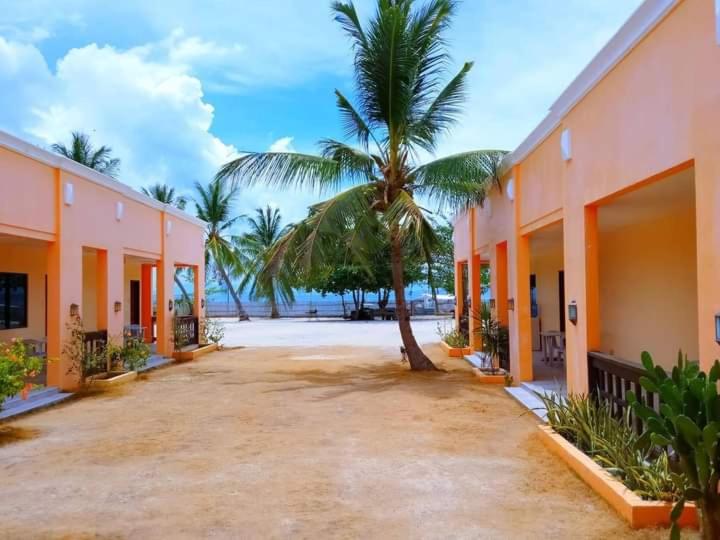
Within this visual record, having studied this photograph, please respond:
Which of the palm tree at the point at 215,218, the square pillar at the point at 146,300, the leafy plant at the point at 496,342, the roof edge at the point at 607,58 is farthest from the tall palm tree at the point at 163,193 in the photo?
the roof edge at the point at 607,58

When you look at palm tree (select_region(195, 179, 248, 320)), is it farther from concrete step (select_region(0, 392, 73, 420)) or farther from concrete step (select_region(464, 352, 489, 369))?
concrete step (select_region(0, 392, 73, 420))

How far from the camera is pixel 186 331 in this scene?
16.2 meters

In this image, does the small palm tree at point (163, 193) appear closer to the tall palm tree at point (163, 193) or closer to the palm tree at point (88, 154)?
the tall palm tree at point (163, 193)

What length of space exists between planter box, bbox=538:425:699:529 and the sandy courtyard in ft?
0.32

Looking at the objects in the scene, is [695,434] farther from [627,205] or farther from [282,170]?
[282,170]

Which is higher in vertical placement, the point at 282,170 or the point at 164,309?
the point at 282,170

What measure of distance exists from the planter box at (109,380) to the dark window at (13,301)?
317cm

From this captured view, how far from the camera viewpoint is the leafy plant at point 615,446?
399cm

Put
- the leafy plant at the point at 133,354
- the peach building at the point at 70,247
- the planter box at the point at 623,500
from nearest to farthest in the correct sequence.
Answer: the planter box at the point at 623,500
the peach building at the point at 70,247
the leafy plant at the point at 133,354

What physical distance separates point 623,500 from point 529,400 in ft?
14.1

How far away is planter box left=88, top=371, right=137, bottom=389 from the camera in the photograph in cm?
1036

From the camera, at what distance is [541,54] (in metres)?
9.95

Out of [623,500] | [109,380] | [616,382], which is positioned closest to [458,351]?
[109,380]

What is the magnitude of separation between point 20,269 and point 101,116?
1219cm
